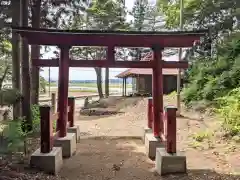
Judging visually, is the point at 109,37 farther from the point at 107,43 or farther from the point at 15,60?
the point at 15,60

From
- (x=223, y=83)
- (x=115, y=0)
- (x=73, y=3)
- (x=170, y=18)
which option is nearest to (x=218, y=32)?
(x=170, y=18)

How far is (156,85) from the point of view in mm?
8828

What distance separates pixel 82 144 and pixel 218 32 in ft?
47.9

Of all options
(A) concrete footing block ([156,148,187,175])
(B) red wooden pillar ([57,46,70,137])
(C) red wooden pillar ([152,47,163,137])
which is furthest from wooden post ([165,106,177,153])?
(B) red wooden pillar ([57,46,70,137])

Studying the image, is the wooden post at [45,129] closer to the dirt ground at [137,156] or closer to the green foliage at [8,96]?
the dirt ground at [137,156]

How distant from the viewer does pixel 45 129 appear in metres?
7.23

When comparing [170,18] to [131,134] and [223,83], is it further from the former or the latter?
[131,134]

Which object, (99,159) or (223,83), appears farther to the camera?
(223,83)

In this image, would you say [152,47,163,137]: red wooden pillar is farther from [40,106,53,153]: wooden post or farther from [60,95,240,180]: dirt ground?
[40,106,53,153]: wooden post

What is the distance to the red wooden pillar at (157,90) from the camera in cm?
866

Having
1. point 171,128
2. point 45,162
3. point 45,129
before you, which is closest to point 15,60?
point 45,129

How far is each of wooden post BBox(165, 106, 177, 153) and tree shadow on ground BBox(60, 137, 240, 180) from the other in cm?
64

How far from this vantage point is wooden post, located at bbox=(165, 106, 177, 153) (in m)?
7.13

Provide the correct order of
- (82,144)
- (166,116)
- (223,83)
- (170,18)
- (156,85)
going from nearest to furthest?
(166,116), (156,85), (82,144), (223,83), (170,18)
